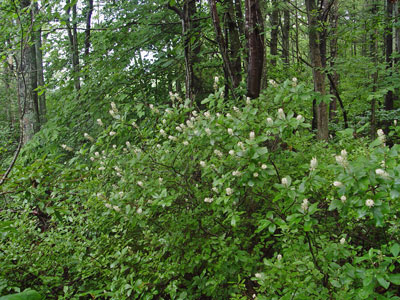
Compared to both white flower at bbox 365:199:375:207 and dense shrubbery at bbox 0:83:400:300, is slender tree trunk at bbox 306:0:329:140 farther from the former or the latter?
white flower at bbox 365:199:375:207

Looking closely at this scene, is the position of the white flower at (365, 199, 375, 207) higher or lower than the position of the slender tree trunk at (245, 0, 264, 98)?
lower

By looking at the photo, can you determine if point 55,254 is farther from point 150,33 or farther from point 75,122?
point 150,33

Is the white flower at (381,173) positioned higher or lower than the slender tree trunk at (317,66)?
lower

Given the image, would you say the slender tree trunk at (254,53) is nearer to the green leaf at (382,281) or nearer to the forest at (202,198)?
the forest at (202,198)

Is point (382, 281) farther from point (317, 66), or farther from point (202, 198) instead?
point (317, 66)

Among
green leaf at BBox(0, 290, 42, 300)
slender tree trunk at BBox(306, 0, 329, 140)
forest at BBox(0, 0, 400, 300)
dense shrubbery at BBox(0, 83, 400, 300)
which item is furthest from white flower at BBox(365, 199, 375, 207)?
slender tree trunk at BBox(306, 0, 329, 140)

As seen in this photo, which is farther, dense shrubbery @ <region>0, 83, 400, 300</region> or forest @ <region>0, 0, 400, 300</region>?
dense shrubbery @ <region>0, 83, 400, 300</region>

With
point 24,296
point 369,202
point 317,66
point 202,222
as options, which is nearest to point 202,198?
point 202,222

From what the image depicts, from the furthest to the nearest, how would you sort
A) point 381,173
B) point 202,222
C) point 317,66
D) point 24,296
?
point 317,66
point 202,222
point 381,173
point 24,296

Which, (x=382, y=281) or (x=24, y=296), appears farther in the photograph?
(x=382, y=281)

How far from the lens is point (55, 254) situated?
9.47 ft

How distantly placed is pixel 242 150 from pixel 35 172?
149 centimetres

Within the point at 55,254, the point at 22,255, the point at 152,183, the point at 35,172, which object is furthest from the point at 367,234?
the point at 22,255

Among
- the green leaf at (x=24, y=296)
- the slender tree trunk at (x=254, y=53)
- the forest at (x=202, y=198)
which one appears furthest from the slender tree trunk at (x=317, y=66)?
the green leaf at (x=24, y=296)
